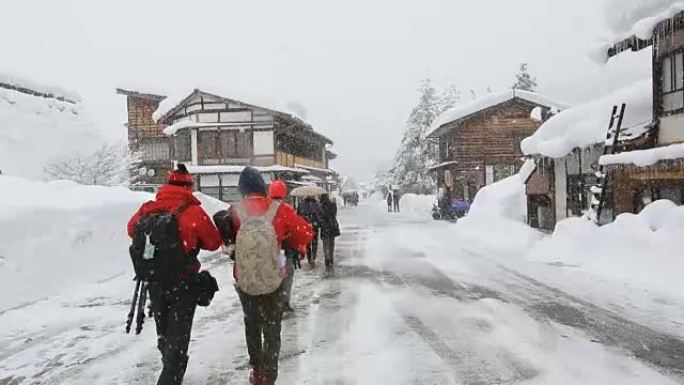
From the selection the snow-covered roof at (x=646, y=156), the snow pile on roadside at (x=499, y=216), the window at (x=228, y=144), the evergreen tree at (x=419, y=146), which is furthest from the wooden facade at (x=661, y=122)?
the evergreen tree at (x=419, y=146)

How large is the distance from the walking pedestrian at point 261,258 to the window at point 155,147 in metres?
40.4

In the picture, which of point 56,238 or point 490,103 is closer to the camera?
point 56,238

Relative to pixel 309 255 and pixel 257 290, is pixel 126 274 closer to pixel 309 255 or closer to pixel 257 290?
pixel 309 255

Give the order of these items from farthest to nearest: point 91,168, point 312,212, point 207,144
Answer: point 207,144 < point 91,168 < point 312,212

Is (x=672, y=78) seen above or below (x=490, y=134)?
below

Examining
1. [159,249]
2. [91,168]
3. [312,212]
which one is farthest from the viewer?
[91,168]

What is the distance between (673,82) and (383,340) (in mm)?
12157

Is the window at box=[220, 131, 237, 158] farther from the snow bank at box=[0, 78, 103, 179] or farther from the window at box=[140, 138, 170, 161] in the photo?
the window at box=[140, 138, 170, 161]

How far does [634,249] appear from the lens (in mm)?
10867

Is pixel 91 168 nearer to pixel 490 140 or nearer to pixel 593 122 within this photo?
pixel 593 122

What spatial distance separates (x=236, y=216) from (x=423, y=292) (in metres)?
5.38

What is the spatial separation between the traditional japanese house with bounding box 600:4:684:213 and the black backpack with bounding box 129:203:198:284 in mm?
11745

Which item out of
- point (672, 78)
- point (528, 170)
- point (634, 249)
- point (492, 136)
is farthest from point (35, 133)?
point (634, 249)

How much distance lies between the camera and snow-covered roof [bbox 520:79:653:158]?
1580 cm
